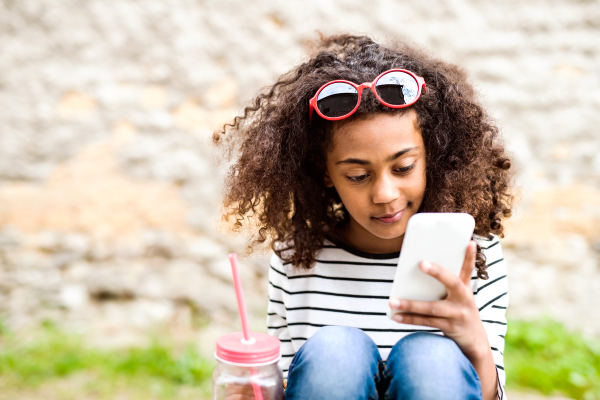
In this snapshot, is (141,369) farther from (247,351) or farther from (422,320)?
(422,320)

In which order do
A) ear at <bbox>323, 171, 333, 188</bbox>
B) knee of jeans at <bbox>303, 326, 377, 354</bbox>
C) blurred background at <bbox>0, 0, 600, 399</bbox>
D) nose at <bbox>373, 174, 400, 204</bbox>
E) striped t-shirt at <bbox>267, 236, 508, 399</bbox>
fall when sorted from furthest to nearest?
1. blurred background at <bbox>0, 0, 600, 399</bbox>
2. ear at <bbox>323, 171, 333, 188</bbox>
3. striped t-shirt at <bbox>267, 236, 508, 399</bbox>
4. nose at <bbox>373, 174, 400, 204</bbox>
5. knee of jeans at <bbox>303, 326, 377, 354</bbox>

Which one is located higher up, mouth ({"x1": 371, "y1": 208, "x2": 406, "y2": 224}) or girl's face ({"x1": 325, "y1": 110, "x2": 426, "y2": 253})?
girl's face ({"x1": 325, "y1": 110, "x2": 426, "y2": 253})

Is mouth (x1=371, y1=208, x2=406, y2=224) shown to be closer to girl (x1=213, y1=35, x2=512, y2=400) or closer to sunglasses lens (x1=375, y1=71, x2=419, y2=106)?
girl (x1=213, y1=35, x2=512, y2=400)

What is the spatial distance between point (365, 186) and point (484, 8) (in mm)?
2207

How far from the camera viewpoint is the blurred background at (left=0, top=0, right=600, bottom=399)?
2.81 m

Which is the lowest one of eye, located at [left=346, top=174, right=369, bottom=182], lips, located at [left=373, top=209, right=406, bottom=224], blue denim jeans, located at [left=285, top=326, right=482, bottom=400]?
blue denim jeans, located at [left=285, top=326, right=482, bottom=400]

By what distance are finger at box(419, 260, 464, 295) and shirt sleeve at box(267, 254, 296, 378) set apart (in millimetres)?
611

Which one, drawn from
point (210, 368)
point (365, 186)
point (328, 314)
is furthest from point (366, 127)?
point (210, 368)

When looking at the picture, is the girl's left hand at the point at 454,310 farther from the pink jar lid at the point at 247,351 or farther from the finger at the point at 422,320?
the pink jar lid at the point at 247,351

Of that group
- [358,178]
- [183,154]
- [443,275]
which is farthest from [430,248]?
[183,154]

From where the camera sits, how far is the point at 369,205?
54.1 inches

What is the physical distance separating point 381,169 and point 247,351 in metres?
0.55

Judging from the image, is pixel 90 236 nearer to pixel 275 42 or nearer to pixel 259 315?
pixel 259 315

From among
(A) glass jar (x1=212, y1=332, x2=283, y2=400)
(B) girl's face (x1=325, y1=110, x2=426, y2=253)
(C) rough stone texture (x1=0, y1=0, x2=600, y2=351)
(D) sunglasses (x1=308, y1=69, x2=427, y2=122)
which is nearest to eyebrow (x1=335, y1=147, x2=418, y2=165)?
(B) girl's face (x1=325, y1=110, x2=426, y2=253)
